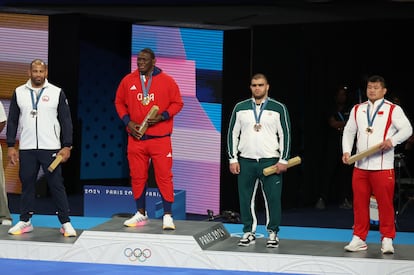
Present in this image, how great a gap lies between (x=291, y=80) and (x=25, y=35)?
327cm

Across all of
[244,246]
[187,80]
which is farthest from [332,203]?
[244,246]

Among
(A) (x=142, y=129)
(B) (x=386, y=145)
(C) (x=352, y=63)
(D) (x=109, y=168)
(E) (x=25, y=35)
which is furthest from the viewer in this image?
(D) (x=109, y=168)

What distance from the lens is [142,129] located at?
376 inches

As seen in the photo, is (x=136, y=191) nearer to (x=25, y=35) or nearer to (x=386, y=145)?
(x=386, y=145)

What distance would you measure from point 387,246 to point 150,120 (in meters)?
2.40

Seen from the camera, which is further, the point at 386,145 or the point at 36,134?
the point at 36,134

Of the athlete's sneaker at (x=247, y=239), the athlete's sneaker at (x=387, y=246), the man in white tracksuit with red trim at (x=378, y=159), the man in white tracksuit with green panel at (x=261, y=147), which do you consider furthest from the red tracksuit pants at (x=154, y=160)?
the athlete's sneaker at (x=387, y=246)

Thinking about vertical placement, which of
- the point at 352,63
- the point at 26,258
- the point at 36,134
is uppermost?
the point at 352,63

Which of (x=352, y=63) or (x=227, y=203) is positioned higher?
(x=352, y=63)

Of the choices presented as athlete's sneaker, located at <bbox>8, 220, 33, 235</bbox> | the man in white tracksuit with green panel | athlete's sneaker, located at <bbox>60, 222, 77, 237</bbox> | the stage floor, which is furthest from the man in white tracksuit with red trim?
athlete's sneaker, located at <bbox>8, 220, 33, 235</bbox>

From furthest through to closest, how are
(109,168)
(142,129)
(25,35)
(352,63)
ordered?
1. (109,168)
2. (25,35)
3. (352,63)
4. (142,129)

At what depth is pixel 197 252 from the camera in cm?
917

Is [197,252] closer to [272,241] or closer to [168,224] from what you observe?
[168,224]

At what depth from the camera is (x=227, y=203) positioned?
12305 mm
